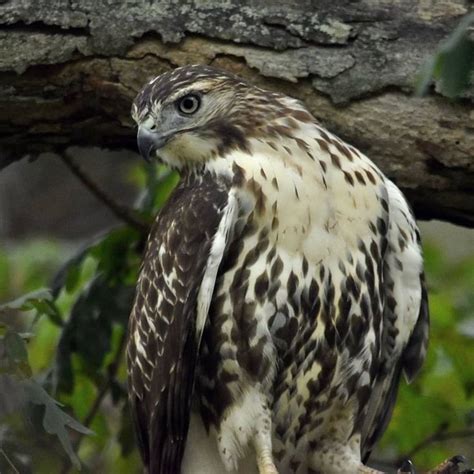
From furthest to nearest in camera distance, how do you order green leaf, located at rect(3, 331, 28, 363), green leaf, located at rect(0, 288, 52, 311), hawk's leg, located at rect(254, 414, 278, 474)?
hawk's leg, located at rect(254, 414, 278, 474)
green leaf, located at rect(0, 288, 52, 311)
green leaf, located at rect(3, 331, 28, 363)

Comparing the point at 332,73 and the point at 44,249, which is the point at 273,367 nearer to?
the point at 332,73

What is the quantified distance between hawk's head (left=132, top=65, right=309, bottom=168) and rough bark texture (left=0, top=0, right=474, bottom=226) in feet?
0.71

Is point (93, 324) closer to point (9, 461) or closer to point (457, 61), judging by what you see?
point (9, 461)

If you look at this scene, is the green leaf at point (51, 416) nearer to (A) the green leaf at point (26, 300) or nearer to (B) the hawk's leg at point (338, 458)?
(A) the green leaf at point (26, 300)

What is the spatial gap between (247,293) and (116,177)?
593cm

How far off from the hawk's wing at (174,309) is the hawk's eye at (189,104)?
24 cm

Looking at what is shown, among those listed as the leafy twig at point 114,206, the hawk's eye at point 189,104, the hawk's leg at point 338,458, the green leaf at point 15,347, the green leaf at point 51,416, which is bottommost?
the hawk's leg at point 338,458

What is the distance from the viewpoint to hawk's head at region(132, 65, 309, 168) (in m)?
5.29

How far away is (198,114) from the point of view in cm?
536

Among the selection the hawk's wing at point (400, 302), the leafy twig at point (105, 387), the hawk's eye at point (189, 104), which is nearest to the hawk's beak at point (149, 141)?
the hawk's eye at point (189, 104)

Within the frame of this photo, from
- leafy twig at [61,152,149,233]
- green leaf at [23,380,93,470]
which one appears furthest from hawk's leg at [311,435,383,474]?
leafy twig at [61,152,149,233]

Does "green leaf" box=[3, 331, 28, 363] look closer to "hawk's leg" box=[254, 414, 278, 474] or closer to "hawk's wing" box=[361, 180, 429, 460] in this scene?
"hawk's leg" box=[254, 414, 278, 474]

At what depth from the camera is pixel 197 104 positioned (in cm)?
535

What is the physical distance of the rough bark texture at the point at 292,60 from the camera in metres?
5.56
